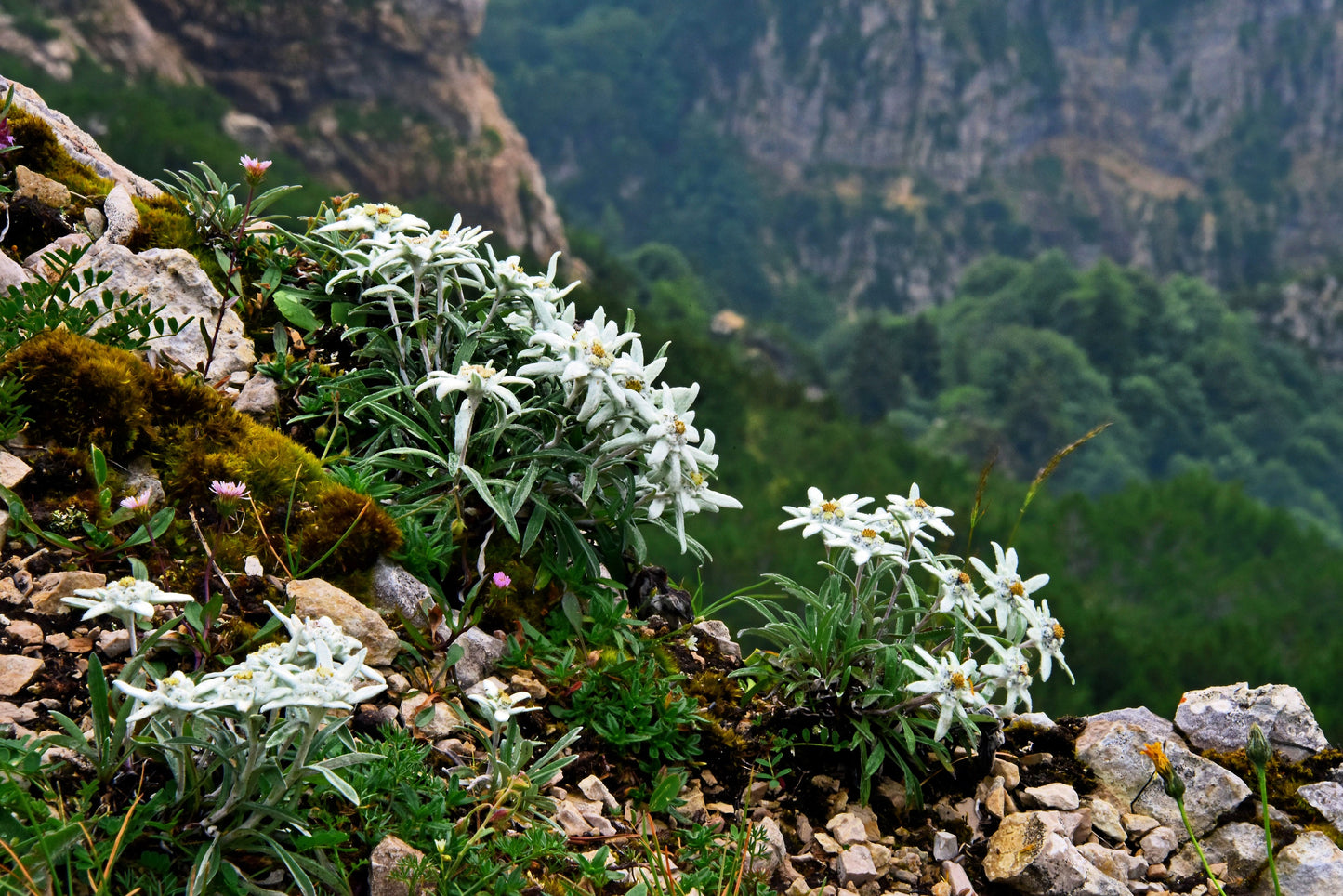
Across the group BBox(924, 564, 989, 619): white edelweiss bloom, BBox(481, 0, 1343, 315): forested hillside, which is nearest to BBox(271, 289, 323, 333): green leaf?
BBox(924, 564, 989, 619): white edelweiss bloom

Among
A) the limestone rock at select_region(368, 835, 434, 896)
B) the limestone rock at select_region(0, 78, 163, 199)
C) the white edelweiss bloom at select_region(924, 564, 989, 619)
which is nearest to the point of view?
the limestone rock at select_region(368, 835, 434, 896)

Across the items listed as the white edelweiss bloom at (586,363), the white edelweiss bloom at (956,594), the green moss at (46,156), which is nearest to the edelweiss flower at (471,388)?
the white edelweiss bloom at (586,363)

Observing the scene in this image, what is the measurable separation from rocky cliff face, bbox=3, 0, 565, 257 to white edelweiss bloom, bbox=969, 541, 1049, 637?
6169cm

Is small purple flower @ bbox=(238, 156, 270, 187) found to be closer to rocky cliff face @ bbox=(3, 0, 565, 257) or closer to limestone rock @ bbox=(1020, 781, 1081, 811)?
limestone rock @ bbox=(1020, 781, 1081, 811)

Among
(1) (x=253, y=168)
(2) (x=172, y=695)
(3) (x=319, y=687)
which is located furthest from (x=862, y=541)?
(1) (x=253, y=168)

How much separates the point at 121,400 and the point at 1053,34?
7188 inches

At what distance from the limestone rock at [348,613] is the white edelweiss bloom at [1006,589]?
75.9 inches

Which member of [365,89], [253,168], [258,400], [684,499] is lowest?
[365,89]

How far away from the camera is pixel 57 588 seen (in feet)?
11.1

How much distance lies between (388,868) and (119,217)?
345 centimetres

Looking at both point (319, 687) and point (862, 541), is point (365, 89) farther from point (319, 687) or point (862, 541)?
point (319, 687)

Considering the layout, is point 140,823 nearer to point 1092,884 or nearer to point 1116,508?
point 1092,884

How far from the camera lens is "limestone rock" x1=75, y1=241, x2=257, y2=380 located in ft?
15.0

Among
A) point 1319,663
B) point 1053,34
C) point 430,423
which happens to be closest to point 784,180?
point 1053,34
